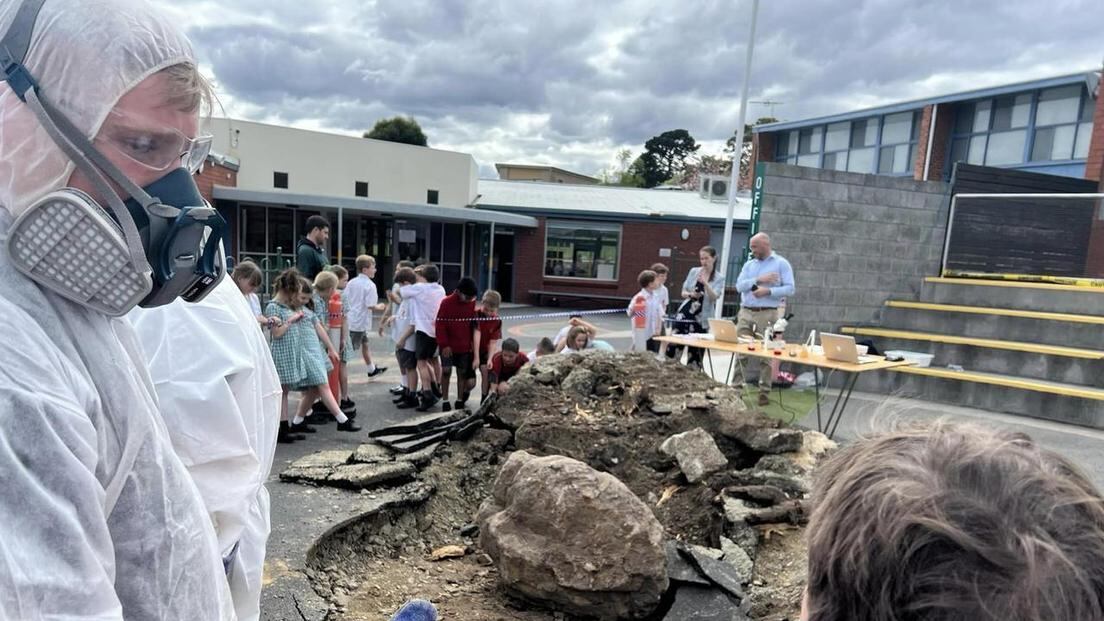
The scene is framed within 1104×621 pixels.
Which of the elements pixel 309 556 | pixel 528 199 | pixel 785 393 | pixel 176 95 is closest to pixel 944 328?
pixel 785 393

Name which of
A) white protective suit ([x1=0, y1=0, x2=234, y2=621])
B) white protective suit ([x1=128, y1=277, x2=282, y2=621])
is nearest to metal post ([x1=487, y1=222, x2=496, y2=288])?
white protective suit ([x1=128, y1=277, x2=282, y2=621])

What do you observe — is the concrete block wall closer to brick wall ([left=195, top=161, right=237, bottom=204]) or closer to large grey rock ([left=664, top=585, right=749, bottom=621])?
large grey rock ([left=664, top=585, right=749, bottom=621])

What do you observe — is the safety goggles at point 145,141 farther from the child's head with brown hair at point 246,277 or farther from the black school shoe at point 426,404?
the black school shoe at point 426,404

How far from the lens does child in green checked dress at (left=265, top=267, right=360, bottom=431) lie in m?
5.64

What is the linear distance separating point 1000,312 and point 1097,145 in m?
9.83

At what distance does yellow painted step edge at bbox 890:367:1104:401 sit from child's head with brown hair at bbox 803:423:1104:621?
7.29 m

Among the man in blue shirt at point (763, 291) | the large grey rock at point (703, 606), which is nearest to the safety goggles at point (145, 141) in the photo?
the large grey rock at point (703, 606)

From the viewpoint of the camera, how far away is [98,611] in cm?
79

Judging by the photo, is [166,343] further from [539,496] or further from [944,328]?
[944,328]

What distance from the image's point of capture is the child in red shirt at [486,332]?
7277mm

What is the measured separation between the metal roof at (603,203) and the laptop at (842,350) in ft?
48.8

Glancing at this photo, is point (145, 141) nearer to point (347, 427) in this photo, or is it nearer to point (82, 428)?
point (82, 428)

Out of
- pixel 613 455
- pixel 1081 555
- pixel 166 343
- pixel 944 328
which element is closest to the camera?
pixel 1081 555

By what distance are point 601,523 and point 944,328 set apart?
710 centimetres
